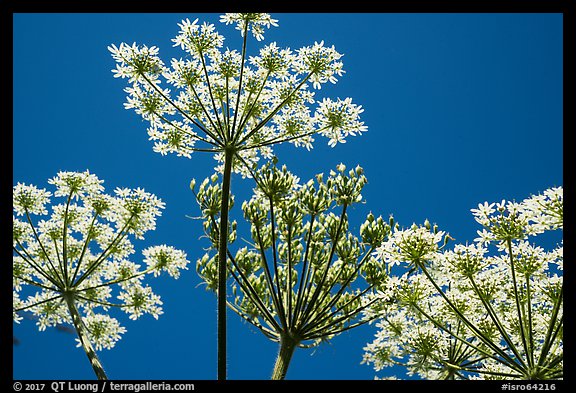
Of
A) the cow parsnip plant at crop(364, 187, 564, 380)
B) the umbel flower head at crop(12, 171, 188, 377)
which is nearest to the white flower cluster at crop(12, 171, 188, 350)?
the umbel flower head at crop(12, 171, 188, 377)

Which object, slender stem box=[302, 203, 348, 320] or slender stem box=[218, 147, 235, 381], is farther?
slender stem box=[302, 203, 348, 320]

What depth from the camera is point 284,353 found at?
8.68 meters

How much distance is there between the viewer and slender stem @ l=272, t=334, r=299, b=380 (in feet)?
27.8

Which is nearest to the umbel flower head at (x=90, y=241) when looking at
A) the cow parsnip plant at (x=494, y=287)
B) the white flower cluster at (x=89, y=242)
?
the white flower cluster at (x=89, y=242)

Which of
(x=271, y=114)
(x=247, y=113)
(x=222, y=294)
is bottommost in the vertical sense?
(x=222, y=294)

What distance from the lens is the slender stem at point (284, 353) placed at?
8.47m

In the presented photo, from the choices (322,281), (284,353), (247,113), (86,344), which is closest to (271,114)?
(247,113)

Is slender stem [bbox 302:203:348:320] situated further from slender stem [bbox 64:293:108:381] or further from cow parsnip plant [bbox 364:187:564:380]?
slender stem [bbox 64:293:108:381]

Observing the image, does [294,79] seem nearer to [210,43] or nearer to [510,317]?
[210,43]

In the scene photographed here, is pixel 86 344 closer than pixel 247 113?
Yes

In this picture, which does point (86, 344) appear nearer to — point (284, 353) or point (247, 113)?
point (284, 353)

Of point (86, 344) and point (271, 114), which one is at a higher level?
point (271, 114)
